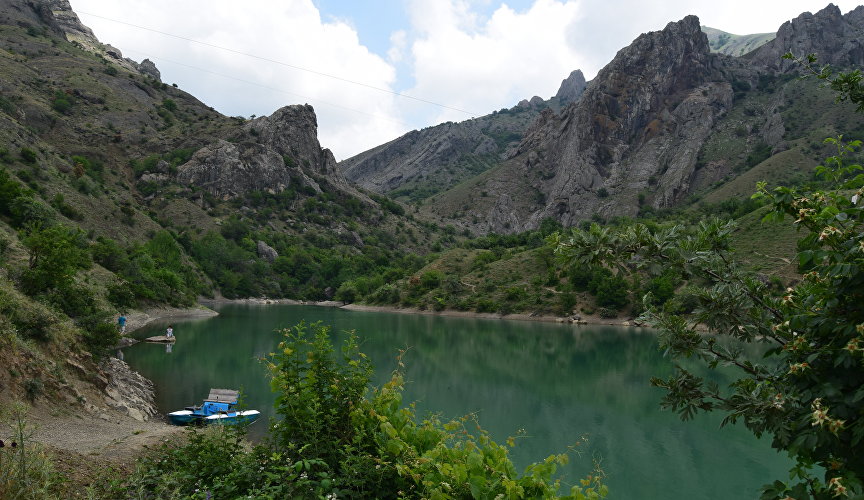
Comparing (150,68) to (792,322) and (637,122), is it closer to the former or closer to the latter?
(637,122)

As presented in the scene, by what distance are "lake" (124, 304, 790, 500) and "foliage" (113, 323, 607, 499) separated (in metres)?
0.82

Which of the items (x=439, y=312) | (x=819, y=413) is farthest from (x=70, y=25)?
(x=819, y=413)

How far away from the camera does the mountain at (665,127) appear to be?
105500 mm

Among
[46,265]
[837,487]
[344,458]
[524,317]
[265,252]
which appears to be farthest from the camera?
[265,252]

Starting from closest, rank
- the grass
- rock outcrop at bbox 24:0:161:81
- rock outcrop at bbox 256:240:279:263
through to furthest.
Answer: the grass, rock outcrop at bbox 256:240:279:263, rock outcrop at bbox 24:0:161:81

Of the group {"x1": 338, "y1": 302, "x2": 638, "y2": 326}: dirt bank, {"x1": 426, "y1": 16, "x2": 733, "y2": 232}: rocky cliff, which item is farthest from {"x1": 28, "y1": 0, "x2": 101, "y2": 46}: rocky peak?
{"x1": 338, "y1": 302, "x2": 638, "y2": 326}: dirt bank

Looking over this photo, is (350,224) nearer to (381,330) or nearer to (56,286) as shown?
(381,330)

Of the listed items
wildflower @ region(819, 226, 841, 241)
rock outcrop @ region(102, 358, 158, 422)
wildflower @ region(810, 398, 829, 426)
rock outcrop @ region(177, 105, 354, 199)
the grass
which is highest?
rock outcrop @ region(177, 105, 354, 199)

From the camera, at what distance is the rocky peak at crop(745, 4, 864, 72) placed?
115 metres

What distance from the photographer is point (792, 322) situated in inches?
111

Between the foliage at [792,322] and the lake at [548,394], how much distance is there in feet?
9.66

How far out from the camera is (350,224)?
119875mm

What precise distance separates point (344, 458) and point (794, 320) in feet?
13.4

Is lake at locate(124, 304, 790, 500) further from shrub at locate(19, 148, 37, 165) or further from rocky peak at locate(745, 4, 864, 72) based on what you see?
rocky peak at locate(745, 4, 864, 72)
